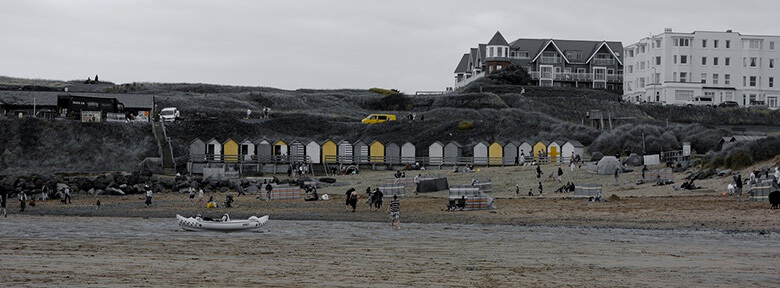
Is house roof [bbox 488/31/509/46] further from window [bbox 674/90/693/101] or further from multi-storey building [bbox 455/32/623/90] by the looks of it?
window [bbox 674/90/693/101]

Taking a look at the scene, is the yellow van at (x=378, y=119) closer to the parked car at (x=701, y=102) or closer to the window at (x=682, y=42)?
the parked car at (x=701, y=102)

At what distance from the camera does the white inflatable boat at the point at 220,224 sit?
34.7 m

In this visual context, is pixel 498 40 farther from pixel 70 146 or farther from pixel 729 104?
pixel 70 146

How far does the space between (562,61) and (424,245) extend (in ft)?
324

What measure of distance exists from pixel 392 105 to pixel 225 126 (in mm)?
31806

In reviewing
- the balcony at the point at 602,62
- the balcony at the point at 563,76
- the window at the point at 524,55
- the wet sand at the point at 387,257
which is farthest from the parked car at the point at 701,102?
the wet sand at the point at 387,257

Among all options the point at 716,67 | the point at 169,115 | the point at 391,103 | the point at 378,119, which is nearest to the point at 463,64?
the point at 391,103

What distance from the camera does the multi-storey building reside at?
123062mm

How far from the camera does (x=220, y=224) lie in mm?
34875

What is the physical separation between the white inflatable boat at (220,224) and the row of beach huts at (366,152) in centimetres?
3654

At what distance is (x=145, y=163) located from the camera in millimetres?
68938

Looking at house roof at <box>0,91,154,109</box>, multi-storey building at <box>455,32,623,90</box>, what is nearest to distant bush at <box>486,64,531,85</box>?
multi-storey building at <box>455,32,623,90</box>

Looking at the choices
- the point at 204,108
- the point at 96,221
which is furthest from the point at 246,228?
the point at 204,108

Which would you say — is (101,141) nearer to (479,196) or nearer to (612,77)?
(479,196)
